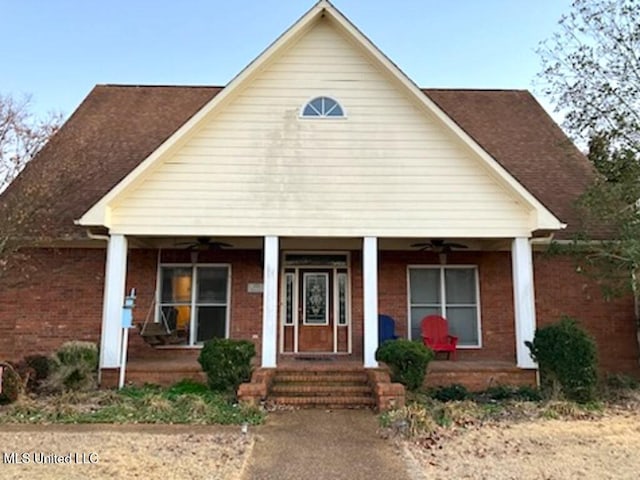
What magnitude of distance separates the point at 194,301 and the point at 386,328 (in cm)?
468

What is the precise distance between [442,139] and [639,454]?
6336 millimetres

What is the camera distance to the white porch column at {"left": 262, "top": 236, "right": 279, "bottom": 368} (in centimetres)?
950

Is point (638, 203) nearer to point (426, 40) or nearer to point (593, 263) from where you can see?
point (593, 263)

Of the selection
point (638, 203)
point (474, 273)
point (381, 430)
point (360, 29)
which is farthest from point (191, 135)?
point (638, 203)

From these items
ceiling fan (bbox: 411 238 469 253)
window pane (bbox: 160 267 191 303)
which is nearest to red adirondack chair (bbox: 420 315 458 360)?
ceiling fan (bbox: 411 238 469 253)

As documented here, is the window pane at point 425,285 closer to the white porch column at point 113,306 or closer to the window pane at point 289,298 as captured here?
the window pane at point 289,298

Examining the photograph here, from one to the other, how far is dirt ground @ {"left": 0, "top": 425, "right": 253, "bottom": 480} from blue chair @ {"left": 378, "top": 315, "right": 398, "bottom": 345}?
535cm

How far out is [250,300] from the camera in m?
12.1

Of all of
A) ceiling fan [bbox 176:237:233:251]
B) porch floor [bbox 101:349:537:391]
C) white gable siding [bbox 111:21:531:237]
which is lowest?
porch floor [bbox 101:349:537:391]

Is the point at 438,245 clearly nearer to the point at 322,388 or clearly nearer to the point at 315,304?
the point at 315,304

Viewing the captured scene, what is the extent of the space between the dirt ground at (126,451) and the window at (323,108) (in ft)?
20.7

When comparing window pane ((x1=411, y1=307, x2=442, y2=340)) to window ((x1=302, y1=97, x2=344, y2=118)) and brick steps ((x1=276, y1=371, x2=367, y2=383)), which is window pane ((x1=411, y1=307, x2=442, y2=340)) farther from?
window ((x1=302, y1=97, x2=344, y2=118))

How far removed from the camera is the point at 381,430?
708cm

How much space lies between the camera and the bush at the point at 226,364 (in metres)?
8.77
